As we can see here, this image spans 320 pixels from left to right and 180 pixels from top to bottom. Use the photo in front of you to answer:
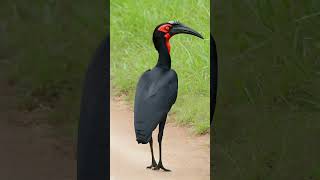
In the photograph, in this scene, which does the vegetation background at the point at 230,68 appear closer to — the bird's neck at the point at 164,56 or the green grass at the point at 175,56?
the green grass at the point at 175,56

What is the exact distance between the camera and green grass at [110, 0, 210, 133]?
4469 millimetres

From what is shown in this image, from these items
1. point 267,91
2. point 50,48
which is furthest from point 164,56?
point 50,48

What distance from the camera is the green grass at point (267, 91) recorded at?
5.40m

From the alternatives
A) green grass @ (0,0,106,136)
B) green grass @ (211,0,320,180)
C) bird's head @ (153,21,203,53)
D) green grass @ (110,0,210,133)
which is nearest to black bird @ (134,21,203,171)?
bird's head @ (153,21,203,53)

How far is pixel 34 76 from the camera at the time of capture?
7422mm

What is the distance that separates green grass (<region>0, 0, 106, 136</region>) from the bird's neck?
237cm

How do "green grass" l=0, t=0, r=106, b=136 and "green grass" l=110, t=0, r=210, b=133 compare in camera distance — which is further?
"green grass" l=0, t=0, r=106, b=136

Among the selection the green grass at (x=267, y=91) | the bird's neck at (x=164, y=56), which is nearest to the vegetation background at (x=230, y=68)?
the green grass at (x=267, y=91)

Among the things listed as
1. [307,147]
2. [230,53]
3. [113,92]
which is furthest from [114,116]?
[230,53]

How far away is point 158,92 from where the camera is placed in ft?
11.3

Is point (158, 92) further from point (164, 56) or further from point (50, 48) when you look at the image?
point (50, 48)

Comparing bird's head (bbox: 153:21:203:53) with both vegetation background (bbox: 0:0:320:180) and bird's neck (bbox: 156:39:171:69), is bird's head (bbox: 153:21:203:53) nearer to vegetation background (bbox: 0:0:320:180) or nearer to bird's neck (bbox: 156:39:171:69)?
bird's neck (bbox: 156:39:171:69)

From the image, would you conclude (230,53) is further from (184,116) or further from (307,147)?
(184,116)

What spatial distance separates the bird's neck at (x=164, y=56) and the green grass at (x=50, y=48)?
7.78 feet
